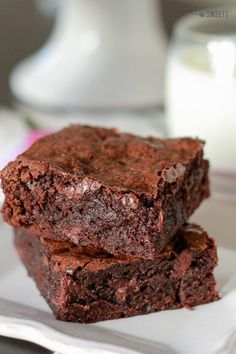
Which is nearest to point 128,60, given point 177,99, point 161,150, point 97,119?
point 97,119

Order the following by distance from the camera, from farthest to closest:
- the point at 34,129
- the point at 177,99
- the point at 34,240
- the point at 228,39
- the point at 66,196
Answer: the point at 34,129, the point at 177,99, the point at 228,39, the point at 34,240, the point at 66,196

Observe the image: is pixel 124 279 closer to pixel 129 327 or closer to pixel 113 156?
pixel 129 327

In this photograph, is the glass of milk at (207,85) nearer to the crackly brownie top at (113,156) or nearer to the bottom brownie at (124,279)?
the crackly brownie top at (113,156)

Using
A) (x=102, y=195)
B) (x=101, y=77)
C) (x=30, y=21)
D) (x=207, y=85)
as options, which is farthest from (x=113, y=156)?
(x=30, y=21)

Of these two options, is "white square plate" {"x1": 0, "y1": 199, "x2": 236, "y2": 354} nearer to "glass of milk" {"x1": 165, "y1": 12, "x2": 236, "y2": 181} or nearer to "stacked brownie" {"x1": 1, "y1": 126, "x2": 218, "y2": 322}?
"stacked brownie" {"x1": 1, "y1": 126, "x2": 218, "y2": 322}

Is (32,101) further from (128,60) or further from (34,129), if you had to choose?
(128,60)

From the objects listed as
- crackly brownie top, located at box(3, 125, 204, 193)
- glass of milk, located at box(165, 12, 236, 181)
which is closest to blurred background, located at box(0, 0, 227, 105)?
glass of milk, located at box(165, 12, 236, 181)

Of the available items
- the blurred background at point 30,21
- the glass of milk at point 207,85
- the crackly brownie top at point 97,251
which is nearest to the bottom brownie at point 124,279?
the crackly brownie top at point 97,251
